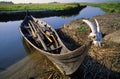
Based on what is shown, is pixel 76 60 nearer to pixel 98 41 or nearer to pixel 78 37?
pixel 98 41

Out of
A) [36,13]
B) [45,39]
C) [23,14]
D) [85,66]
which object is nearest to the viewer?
[85,66]

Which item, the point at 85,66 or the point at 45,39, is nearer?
the point at 85,66

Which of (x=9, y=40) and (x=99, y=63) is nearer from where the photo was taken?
(x=99, y=63)

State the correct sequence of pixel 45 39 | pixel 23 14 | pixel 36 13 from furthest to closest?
pixel 36 13 < pixel 23 14 < pixel 45 39

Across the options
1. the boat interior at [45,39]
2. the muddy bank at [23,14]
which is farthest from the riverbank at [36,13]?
the boat interior at [45,39]

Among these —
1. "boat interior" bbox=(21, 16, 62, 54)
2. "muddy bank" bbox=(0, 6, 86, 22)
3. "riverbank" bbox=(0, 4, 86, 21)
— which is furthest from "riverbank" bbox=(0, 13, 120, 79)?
"riverbank" bbox=(0, 4, 86, 21)

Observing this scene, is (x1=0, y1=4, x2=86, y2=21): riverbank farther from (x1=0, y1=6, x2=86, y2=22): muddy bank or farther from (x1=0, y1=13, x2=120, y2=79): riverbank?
(x1=0, y1=13, x2=120, y2=79): riverbank

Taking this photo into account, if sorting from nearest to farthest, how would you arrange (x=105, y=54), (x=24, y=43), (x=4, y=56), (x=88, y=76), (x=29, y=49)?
(x=88, y=76), (x=105, y=54), (x=4, y=56), (x=29, y=49), (x=24, y=43)

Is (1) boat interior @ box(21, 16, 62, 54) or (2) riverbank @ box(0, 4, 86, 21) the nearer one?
(1) boat interior @ box(21, 16, 62, 54)

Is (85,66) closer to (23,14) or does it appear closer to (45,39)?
(45,39)

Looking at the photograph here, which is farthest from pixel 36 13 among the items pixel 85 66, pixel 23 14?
pixel 85 66

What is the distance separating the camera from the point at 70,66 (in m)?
8.68

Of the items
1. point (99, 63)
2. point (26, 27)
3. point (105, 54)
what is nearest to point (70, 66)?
point (99, 63)

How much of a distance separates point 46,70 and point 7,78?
2.12 meters
